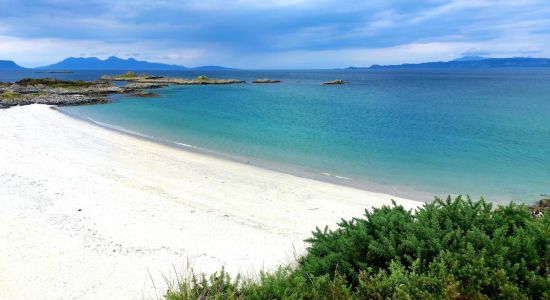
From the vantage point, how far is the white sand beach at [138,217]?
778 cm

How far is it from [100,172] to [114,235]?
717 cm

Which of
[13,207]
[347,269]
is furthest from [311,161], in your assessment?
[347,269]

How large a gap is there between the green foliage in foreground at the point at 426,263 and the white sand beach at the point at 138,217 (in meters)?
1.99

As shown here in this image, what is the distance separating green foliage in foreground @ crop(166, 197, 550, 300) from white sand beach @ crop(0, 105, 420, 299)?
199cm

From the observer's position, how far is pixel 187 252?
8938 mm

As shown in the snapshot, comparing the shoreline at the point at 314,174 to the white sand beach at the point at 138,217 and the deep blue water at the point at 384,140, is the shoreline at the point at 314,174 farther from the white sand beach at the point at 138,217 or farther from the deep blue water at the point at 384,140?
the white sand beach at the point at 138,217

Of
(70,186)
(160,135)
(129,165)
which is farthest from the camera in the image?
(160,135)

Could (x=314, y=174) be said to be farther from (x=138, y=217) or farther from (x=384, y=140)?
(x=384, y=140)

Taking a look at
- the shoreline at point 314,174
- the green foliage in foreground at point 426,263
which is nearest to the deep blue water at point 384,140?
the shoreline at point 314,174

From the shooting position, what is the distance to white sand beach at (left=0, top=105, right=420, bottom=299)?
25.5ft

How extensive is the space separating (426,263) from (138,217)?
27.8 feet

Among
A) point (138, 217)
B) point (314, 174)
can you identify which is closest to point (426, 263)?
point (138, 217)

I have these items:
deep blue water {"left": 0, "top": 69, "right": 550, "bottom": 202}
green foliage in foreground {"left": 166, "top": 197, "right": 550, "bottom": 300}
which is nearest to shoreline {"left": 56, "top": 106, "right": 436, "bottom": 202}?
deep blue water {"left": 0, "top": 69, "right": 550, "bottom": 202}

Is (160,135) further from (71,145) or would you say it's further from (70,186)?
(70,186)
